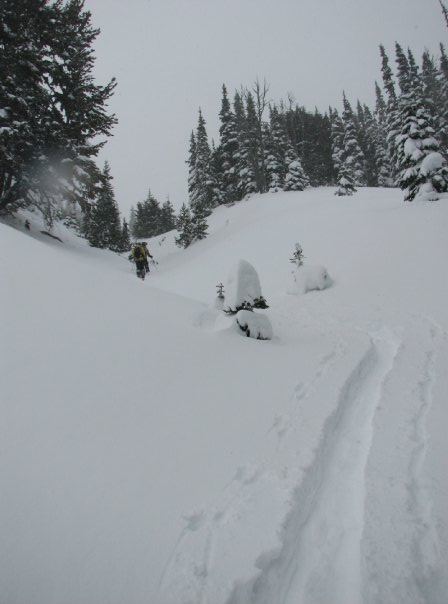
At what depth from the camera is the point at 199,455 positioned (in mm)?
A: 3178

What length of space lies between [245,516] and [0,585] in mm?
1678

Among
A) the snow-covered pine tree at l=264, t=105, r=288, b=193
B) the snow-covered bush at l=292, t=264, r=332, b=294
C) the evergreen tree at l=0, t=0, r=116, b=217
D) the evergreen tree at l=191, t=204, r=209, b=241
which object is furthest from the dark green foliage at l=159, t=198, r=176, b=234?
the snow-covered bush at l=292, t=264, r=332, b=294

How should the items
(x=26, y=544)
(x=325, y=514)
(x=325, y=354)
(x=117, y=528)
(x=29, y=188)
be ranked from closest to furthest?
1. (x=26, y=544)
2. (x=117, y=528)
3. (x=325, y=514)
4. (x=325, y=354)
5. (x=29, y=188)

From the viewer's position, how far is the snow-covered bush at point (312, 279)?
457 inches

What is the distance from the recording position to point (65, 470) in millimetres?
2553

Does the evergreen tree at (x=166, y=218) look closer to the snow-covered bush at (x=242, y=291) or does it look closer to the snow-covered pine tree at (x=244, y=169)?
the snow-covered pine tree at (x=244, y=169)

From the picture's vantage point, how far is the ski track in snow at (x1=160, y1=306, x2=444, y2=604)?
85.7 inches

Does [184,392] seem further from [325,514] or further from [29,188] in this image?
[29,188]

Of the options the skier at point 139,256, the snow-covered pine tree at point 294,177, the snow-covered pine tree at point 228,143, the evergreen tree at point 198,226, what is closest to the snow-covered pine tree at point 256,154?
the snow-covered pine tree at point 228,143

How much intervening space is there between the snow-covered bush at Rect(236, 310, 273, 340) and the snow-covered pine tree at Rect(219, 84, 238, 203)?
41.4 metres

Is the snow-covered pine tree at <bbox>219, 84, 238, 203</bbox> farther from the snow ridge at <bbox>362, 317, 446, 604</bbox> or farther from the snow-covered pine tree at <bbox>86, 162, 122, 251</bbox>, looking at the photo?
the snow ridge at <bbox>362, 317, 446, 604</bbox>

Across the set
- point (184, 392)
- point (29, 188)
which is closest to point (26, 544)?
point (184, 392)

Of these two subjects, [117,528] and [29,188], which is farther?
[29,188]

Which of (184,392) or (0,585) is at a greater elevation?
(184,392)
